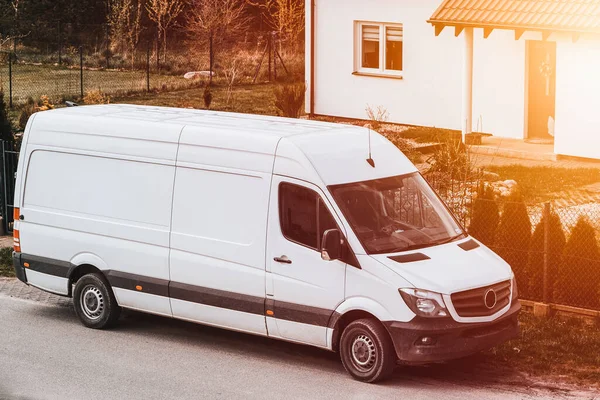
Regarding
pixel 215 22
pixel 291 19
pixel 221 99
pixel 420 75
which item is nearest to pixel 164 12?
pixel 215 22

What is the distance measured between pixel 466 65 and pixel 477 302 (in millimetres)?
14542

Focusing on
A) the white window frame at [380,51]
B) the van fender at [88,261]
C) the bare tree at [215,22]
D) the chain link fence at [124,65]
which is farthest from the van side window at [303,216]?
the bare tree at [215,22]

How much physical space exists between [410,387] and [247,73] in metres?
31.6

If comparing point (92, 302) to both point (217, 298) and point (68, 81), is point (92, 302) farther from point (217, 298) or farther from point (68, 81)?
point (68, 81)

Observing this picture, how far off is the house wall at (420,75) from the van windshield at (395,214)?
45.0 ft

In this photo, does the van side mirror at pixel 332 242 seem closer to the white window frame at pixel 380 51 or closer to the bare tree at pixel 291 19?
the white window frame at pixel 380 51

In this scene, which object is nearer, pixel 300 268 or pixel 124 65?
pixel 300 268

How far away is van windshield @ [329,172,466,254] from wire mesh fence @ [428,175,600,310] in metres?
1.88

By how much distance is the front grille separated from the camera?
10422 millimetres

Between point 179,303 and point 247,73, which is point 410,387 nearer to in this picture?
point 179,303

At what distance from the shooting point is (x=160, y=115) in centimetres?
A: 1286

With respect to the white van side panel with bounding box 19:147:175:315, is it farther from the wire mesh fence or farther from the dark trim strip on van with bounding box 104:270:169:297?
the wire mesh fence

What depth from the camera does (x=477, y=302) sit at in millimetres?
10570

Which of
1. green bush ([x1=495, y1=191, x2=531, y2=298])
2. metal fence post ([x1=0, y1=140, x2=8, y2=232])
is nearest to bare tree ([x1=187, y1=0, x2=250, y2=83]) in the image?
metal fence post ([x1=0, y1=140, x2=8, y2=232])
